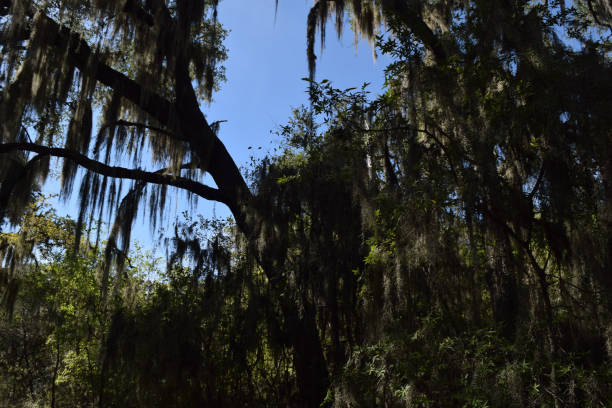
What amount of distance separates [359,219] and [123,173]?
4.03m

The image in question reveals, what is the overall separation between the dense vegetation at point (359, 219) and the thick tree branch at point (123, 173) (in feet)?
0.13

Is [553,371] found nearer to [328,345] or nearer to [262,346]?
[328,345]

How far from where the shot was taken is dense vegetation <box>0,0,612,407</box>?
152 inches

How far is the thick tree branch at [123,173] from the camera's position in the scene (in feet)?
25.9

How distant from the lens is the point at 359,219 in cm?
641

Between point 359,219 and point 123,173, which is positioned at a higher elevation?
point 123,173

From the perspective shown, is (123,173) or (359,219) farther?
(123,173)

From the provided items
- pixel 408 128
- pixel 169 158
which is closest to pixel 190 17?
pixel 169 158

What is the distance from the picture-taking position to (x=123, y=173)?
26.3 feet

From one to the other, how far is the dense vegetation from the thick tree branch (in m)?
0.04

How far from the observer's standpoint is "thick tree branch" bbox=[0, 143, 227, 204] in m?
7.90

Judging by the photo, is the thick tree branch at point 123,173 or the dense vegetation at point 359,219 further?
the thick tree branch at point 123,173

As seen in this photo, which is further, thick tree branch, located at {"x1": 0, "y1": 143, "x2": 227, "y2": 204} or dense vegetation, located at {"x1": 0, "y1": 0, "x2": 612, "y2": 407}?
thick tree branch, located at {"x1": 0, "y1": 143, "x2": 227, "y2": 204}

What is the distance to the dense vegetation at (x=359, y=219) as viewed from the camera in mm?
3861
